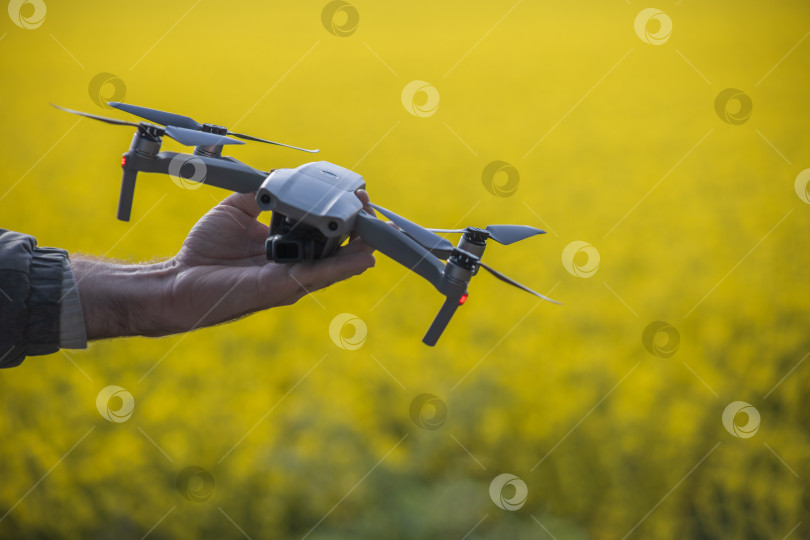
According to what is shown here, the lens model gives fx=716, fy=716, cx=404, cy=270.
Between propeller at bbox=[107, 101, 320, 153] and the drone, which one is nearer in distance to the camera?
the drone

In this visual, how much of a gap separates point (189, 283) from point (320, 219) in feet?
1.11

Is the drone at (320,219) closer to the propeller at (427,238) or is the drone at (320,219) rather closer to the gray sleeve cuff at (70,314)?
the propeller at (427,238)

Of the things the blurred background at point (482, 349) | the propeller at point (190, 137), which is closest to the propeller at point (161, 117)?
the propeller at point (190, 137)

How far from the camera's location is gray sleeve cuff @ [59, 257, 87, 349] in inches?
39.4

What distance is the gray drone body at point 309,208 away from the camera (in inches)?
29.3

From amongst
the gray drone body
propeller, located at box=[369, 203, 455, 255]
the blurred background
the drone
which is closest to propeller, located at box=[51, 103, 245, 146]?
the drone

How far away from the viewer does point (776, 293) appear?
1.93 meters

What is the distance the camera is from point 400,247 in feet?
2.55

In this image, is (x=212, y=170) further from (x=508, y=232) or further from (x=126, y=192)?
(x=508, y=232)

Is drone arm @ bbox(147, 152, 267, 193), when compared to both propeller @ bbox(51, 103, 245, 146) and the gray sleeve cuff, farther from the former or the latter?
the gray sleeve cuff

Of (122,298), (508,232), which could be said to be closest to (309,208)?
(508,232)

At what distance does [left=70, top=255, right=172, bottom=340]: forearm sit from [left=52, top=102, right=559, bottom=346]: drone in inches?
7.6

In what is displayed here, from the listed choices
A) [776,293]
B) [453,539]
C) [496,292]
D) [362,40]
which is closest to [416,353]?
[496,292]

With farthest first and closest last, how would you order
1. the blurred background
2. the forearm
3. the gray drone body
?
the blurred background < the forearm < the gray drone body
